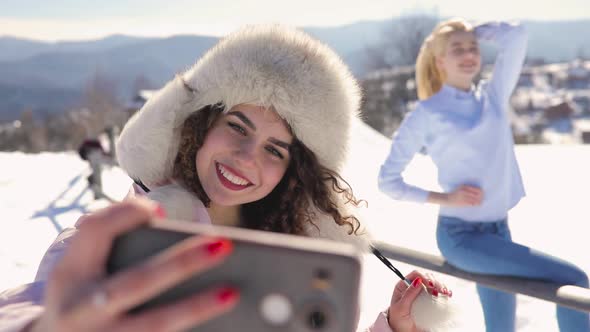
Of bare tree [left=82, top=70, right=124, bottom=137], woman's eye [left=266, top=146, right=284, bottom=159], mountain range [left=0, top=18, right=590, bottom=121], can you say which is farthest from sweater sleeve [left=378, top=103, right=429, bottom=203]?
mountain range [left=0, top=18, right=590, bottom=121]

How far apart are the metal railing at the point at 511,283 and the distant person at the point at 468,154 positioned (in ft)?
0.12

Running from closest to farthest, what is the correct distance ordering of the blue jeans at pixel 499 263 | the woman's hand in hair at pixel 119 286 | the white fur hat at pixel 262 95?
1. the woman's hand in hair at pixel 119 286
2. the white fur hat at pixel 262 95
3. the blue jeans at pixel 499 263

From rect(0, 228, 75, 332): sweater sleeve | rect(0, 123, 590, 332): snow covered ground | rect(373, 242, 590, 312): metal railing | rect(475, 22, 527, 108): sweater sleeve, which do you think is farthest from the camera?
rect(0, 123, 590, 332): snow covered ground

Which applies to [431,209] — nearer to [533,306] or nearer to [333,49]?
[533,306]

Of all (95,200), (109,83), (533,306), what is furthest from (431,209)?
(109,83)

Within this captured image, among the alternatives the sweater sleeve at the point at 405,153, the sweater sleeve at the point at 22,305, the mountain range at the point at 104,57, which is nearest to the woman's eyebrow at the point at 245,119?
the sweater sleeve at the point at 22,305

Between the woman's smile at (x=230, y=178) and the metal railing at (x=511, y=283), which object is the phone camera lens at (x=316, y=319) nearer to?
the woman's smile at (x=230, y=178)

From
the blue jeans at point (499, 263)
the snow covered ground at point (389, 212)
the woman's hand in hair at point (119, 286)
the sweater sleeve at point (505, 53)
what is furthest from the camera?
the snow covered ground at point (389, 212)

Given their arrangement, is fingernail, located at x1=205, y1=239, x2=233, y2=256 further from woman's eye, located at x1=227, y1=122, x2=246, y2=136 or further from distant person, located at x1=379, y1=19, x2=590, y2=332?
distant person, located at x1=379, y1=19, x2=590, y2=332

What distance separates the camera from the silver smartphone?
21.0 inches

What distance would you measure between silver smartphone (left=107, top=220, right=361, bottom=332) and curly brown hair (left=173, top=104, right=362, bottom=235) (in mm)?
744

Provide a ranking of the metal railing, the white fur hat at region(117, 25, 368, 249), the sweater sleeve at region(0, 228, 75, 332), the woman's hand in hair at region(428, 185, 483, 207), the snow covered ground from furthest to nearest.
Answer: the snow covered ground, the woman's hand in hair at region(428, 185, 483, 207), the metal railing, the white fur hat at region(117, 25, 368, 249), the sweater sleeve at region(0, 228, 75, 332)

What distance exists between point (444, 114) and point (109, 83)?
155ft

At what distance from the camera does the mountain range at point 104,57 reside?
370 ft
